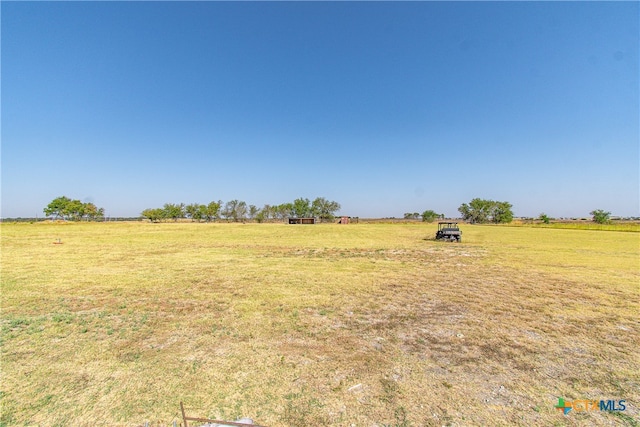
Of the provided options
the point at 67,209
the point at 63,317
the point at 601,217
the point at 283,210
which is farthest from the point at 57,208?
the point at 601,217

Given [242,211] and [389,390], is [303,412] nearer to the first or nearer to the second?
[389,390]

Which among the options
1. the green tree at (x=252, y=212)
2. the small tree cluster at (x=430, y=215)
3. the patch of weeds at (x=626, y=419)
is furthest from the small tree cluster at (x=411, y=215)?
the patch of weeds at (x=626, y=419)

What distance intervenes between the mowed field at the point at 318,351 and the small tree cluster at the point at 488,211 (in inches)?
5255

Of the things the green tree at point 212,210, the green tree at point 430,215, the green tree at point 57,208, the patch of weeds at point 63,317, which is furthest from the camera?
the green tree at point 430,215

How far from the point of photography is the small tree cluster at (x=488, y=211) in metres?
121

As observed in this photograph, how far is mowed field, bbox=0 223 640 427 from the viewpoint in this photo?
3.51 m

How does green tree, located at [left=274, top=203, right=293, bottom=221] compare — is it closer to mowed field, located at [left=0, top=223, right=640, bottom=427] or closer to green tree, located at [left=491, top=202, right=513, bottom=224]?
green tree, located at [left=491, top=202, right=513, bottom=224]

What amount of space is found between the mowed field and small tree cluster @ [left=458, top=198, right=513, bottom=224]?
13347 centimetres

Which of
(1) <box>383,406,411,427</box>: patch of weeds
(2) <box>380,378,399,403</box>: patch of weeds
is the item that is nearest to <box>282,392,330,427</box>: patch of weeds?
(1) <box>383,406,411,427</box>: patch of weeds

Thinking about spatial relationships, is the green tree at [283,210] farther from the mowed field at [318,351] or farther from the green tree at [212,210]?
the mowed field at [318,351]

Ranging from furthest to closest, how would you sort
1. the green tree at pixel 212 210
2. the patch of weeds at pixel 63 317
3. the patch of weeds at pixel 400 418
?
the green tree at pixel 212 210 → the patch of weeds at pixel 63 317 → the patch of weeds at pixel 400 418

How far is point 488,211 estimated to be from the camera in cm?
12600

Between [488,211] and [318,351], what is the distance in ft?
482

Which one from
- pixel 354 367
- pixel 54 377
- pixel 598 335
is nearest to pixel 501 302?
pixel 598 335
